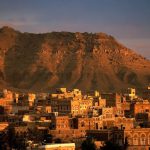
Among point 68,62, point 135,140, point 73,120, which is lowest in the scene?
point 135,140

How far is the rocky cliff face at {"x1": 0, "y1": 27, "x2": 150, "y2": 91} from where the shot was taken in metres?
158

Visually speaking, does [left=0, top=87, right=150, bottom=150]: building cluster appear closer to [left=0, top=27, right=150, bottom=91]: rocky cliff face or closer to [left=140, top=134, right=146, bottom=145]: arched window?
[left=140, top=134, right=146, bottom=145]: arched window

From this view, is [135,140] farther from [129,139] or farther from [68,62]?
[68,62]

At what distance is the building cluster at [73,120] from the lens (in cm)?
8131

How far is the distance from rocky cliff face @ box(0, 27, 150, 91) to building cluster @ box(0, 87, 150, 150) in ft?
143

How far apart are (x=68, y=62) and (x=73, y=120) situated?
84.1 metres

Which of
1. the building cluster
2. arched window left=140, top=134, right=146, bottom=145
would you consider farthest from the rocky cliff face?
arched window left=140, top=134, right=146, bottom=145

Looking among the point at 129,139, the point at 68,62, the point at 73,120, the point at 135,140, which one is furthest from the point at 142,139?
the point at 68,62

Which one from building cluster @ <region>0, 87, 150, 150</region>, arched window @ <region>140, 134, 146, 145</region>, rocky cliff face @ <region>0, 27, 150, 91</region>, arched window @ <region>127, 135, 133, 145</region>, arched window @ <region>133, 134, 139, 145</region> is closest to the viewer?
arched window @ <region>127, 135, 133, 145</region>

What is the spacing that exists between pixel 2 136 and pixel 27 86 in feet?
252

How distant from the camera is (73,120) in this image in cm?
8800

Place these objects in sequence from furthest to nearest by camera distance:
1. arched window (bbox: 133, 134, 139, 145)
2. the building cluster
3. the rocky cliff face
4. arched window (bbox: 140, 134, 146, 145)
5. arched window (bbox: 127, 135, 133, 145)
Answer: the rocky cliff face, the building cluster, arched window (bbox: 140, 134, 146, 145), arched window (bbox: 133, 134, 139, 145), arched window (bbox: 127, 135, 133, 145)

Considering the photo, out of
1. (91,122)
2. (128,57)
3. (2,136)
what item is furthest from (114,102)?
(128,57)

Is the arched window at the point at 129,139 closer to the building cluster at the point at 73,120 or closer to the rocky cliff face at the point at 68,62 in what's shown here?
the building cluster at the point at 73,120
